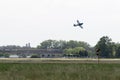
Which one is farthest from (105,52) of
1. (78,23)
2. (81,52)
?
(78,23)

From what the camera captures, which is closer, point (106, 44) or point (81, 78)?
point (81, 78)

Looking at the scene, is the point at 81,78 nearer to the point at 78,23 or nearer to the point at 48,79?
the point at 48,79

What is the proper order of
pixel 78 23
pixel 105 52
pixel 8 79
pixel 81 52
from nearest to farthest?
pixel 8 79
pixel 78 23
pixel 105 52
pixel 81 52

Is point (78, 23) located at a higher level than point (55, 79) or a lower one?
higher

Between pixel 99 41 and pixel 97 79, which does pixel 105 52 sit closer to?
pixel 99 41

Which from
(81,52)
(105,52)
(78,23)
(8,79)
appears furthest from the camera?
(81,52)

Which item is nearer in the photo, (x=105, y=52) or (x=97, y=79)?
(x=97, y=79)

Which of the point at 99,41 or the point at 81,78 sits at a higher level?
the point at 99,41

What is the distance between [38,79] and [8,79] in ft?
6.33

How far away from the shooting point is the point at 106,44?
153 m

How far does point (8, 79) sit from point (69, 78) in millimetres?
3742

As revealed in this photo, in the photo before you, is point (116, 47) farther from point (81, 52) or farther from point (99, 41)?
point (81, 52)

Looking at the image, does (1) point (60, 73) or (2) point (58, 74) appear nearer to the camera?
(2) point (58, 74)

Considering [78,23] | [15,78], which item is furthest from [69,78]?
[78,23]
